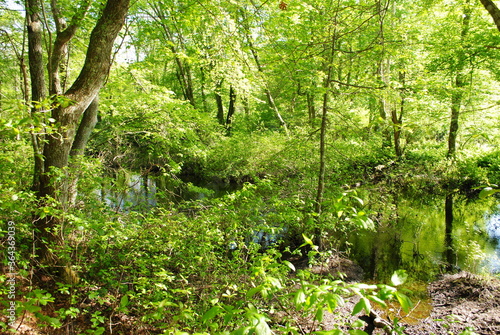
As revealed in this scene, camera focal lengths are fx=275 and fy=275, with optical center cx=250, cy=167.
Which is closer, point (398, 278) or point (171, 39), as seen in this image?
point (398, 278)

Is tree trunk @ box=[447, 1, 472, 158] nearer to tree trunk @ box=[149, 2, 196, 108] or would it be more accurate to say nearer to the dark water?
the dark water

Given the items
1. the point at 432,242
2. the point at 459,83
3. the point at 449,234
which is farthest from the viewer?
the point at 459,83

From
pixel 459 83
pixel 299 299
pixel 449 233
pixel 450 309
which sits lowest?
pixel 450 309

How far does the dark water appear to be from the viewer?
623 centimetres

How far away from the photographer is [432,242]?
751 centimetres

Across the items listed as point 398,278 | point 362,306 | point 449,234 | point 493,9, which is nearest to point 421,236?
point 449,234

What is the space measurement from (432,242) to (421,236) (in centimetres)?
37

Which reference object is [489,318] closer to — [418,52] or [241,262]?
[241,262]

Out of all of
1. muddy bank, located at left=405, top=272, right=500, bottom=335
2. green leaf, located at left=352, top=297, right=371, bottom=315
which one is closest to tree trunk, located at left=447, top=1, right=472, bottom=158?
muddy bank, located at left=405, top=272, right=500, bottom=335

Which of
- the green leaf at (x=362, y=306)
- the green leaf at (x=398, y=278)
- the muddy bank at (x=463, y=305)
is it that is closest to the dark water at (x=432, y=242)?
the muddy bank at (x=463, y=305)

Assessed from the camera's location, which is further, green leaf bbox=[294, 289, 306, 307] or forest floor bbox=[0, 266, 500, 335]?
forest floor bbox=[0, 266, 500, 335]

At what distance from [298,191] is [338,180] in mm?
1998

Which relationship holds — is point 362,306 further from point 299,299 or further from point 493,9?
point 493,9

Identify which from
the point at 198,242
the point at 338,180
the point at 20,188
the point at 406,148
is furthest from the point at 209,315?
the point at 406,148
